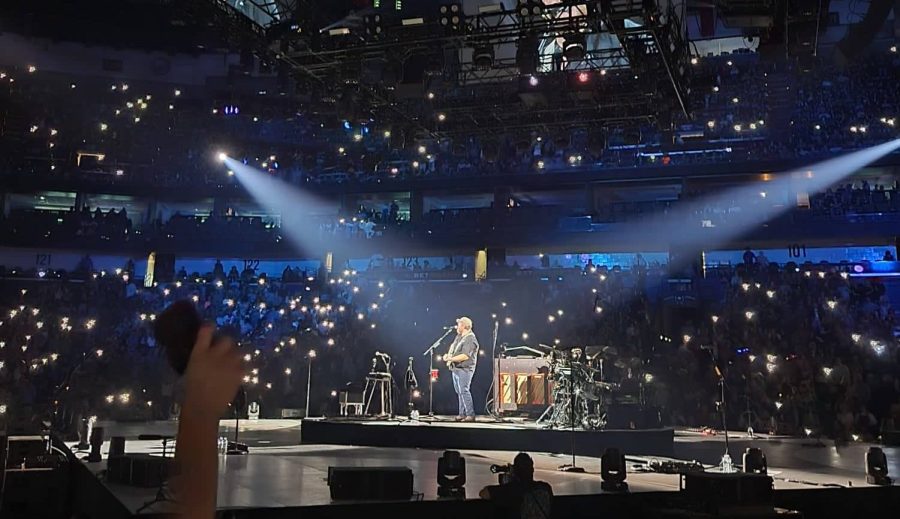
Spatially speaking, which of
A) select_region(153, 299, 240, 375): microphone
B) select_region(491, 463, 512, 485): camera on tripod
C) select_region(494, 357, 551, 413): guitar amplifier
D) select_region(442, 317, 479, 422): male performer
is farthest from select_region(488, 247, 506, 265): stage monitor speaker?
select_region(153, 299, 240, 375): microphone

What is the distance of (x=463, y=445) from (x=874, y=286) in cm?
1130

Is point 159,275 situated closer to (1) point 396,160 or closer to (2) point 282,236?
(2) point 282,236

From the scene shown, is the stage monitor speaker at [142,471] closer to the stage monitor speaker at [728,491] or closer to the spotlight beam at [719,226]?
the stage monitor speaker at [728,491]

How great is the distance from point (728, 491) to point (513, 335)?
11820 millimetres

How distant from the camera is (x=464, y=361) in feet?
35.3

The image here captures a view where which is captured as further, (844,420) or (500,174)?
(500,174)

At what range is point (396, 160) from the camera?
80.7 feet

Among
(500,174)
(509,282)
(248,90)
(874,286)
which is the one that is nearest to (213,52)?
(248,90)

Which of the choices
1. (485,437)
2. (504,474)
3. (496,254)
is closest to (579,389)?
(485,437)

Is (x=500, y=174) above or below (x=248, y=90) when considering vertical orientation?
below

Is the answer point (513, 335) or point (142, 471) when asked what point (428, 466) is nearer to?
point (142, 471)

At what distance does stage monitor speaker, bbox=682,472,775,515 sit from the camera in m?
5.00

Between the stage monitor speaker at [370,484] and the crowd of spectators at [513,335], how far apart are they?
17.9 feet

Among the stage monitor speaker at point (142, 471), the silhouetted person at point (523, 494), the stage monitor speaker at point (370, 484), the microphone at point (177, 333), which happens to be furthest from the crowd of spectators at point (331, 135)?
the microphone at point (177, 333)
